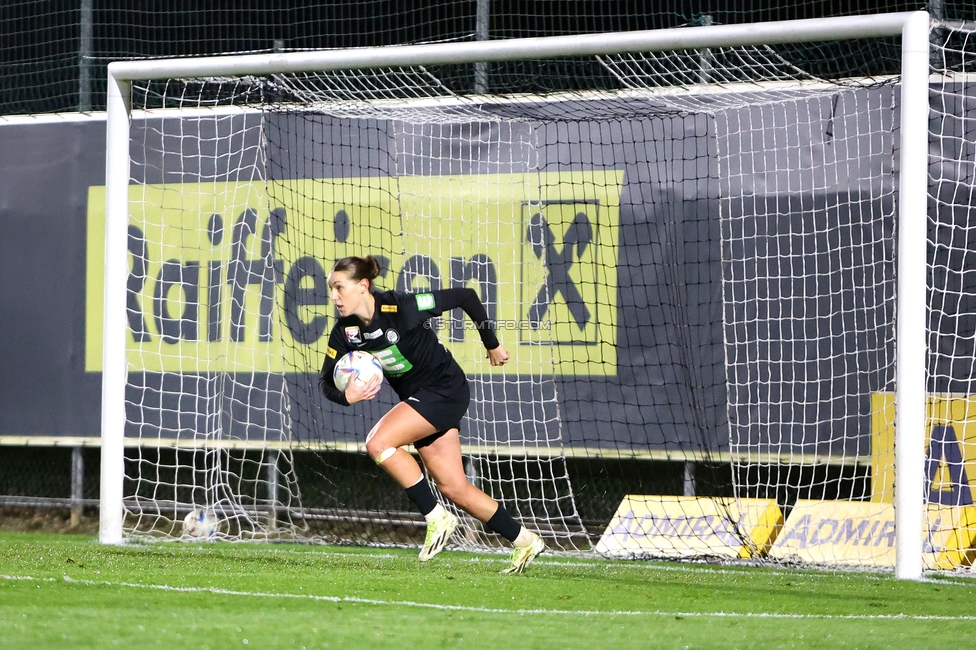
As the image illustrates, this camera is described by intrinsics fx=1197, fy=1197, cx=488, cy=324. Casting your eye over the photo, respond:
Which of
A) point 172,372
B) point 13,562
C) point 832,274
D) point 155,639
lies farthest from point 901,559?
point 172,372

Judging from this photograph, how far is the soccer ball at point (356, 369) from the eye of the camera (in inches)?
239

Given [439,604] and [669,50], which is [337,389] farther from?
[669,50]

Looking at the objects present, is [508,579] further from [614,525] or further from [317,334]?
[317,334]

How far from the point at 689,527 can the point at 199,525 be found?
136 inches

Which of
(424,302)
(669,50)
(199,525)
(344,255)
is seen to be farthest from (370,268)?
(199,525)

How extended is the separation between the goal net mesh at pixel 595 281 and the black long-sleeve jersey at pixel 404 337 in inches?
80.2

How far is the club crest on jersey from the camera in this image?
6.18m

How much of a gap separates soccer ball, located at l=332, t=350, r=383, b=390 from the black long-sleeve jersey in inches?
2.0

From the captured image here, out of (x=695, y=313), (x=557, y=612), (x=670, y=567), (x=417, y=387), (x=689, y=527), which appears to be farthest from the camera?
(x=695, y=313)

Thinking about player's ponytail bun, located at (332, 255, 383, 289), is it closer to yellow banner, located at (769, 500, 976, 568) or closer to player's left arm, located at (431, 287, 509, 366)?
player's left arm, located at (431, 287, 509, 366)

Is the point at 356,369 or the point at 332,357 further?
the point at 332,357

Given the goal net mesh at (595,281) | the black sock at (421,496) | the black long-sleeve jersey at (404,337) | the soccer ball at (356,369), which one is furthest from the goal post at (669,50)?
the black sock at (421,496)

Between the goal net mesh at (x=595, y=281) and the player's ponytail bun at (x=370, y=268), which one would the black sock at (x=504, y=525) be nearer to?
the player's ponytail bun at (x=370, y=268)

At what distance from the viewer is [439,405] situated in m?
6.22
